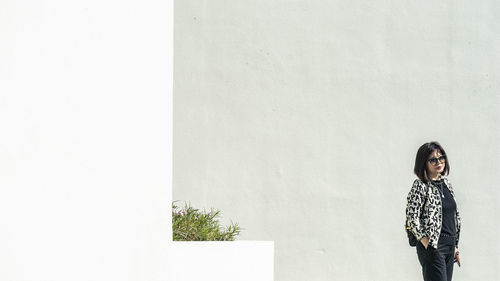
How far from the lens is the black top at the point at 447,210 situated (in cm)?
591

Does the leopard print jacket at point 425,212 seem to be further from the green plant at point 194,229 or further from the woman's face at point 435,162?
the green plant at point 194,229

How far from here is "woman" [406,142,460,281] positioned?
19.1 feet

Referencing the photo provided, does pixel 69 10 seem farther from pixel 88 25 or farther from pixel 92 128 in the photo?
pixel 92 128

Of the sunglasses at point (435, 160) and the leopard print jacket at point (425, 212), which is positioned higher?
the sunglasses at point (435, 160)

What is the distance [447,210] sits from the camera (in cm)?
595

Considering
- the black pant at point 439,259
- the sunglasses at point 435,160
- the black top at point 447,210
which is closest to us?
the black pant at point 439,259

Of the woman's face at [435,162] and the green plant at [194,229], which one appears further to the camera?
the woman's face at [435,162]

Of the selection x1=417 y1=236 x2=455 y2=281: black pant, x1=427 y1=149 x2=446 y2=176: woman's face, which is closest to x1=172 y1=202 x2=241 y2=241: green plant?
x1=417 y1=236 x2=455 y2=281: black pant

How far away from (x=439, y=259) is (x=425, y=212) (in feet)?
1.18

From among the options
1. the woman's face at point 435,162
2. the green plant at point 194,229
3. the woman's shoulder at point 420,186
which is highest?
the woman's face at point 435,162

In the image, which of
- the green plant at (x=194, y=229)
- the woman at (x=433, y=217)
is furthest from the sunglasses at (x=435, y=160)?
the green plant at (x=194, y=229)

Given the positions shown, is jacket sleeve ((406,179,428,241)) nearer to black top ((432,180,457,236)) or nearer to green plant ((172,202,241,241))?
black top ((432,180,457,236))

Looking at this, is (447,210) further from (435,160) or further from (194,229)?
(194,229)

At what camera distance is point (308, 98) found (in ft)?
26.9
